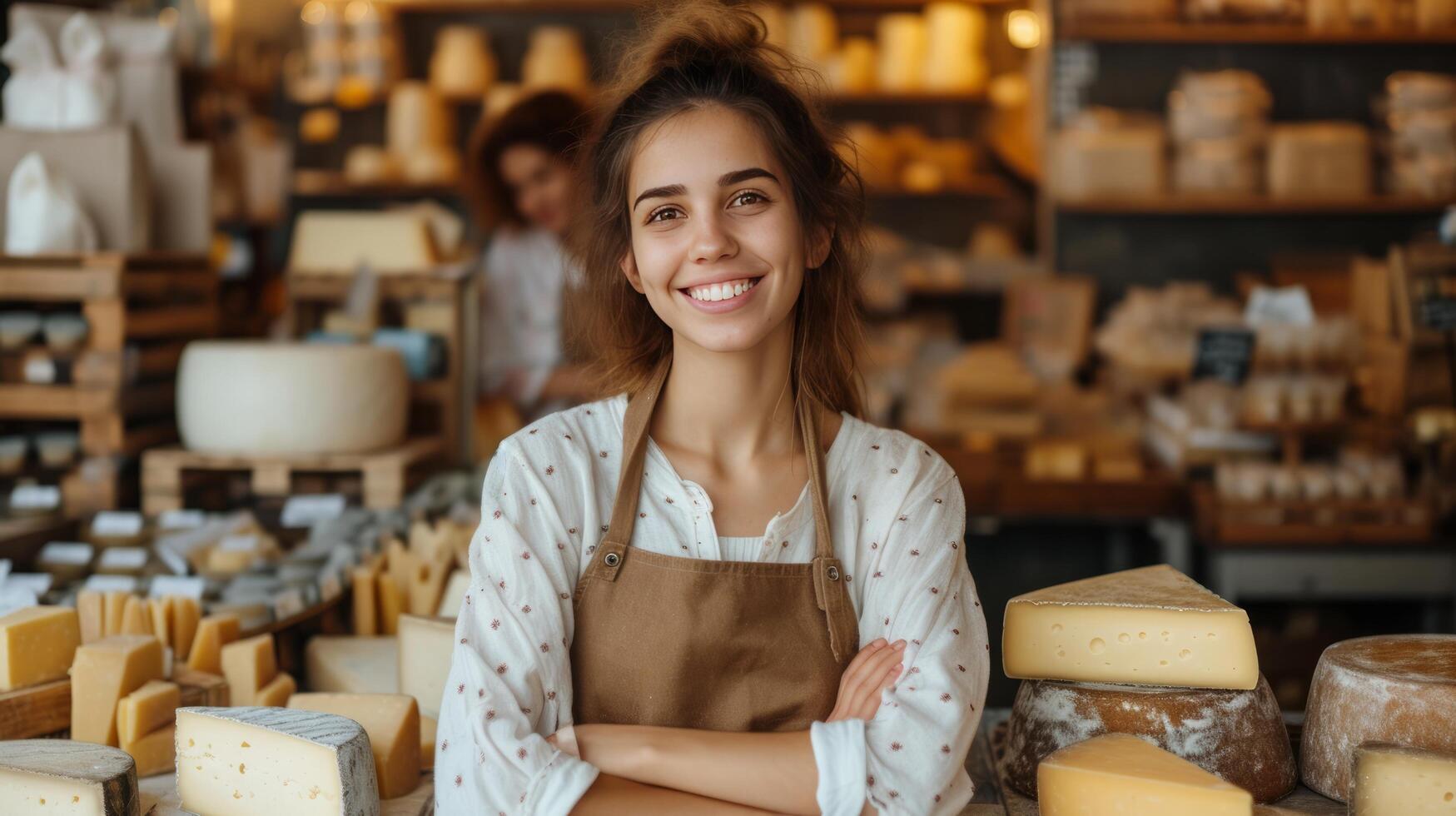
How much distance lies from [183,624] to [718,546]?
0.96 metres

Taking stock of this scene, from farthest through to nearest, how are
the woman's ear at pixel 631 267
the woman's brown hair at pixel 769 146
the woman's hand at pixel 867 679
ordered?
the woman's ear at pixel 631 267 → the woman's brown hair at pixel 769 146 → the woman's hand at pixel 867 679

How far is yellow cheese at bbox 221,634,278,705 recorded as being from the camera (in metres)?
1.93

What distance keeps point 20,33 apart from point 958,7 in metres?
3.50

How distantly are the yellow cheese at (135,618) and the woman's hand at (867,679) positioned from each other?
1.12m

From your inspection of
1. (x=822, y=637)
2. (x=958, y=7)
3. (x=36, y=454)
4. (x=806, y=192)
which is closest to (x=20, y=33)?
(x=36, y=454)

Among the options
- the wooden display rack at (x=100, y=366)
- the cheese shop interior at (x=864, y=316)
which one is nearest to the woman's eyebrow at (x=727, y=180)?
the cheese shop interior at (x=864, y=316)

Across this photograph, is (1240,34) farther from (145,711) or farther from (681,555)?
(145,711)

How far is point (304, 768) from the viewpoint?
4.91 ft

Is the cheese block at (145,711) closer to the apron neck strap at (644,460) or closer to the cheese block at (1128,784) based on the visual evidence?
the apron neck strap at (644,460)

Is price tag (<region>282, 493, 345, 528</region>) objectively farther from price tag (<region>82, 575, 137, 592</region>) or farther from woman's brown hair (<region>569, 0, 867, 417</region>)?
woman's brown hair (<region>569, 0, 867, 417</region>)

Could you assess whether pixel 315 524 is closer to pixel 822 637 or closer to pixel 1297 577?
pixel 822 637

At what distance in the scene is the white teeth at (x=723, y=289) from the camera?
5.04ft

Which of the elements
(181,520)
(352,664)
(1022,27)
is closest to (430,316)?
(181,520)

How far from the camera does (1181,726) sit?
1.57m
